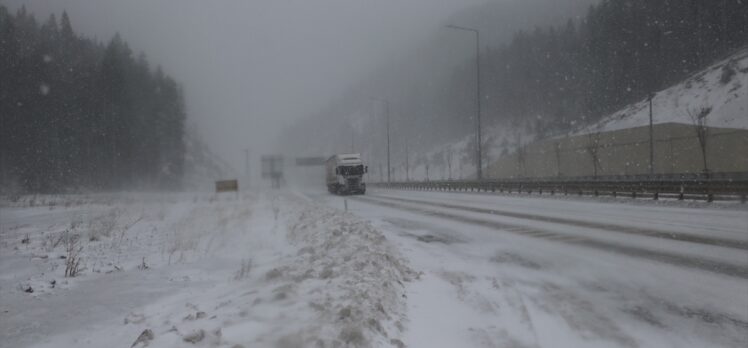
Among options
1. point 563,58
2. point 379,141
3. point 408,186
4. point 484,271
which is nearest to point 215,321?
point 484,271

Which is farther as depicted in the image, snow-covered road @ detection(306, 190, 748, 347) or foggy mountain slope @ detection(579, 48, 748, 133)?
foggy mountain slope @ detection(579, 48, 748, 133)

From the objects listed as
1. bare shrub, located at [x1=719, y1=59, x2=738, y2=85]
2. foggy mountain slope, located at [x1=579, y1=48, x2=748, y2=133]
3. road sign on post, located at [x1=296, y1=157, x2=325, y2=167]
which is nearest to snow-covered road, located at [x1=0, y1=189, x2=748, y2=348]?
foggy mountain slope, located at [x1=579, y1=48, x2=748, y2=133]

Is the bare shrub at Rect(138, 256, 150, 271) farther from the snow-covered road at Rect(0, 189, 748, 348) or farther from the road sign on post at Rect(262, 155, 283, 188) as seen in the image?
the road sign on post at Rect(262, 155, 283, 188)

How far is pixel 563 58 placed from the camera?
306 ft

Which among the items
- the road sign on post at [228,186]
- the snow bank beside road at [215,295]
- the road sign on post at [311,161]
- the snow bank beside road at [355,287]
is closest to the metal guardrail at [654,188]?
the snow bank beside road at [215,295]

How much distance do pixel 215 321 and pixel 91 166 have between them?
60.2 m

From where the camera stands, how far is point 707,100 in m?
55.3

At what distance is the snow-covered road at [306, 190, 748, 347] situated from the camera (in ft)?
12.8

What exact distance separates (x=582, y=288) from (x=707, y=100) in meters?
65.2

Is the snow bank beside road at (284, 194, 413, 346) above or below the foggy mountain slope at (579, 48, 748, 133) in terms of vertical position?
below

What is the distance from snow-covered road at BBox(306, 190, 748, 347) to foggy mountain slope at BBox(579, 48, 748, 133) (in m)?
46.9

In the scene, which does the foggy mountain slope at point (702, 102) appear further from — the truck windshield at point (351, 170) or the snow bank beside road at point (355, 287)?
the snow bank beside road at point (355, 287)

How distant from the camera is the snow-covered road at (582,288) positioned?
3.89 meters

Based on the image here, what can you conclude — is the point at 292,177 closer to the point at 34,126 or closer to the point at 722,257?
the point at 34,126
